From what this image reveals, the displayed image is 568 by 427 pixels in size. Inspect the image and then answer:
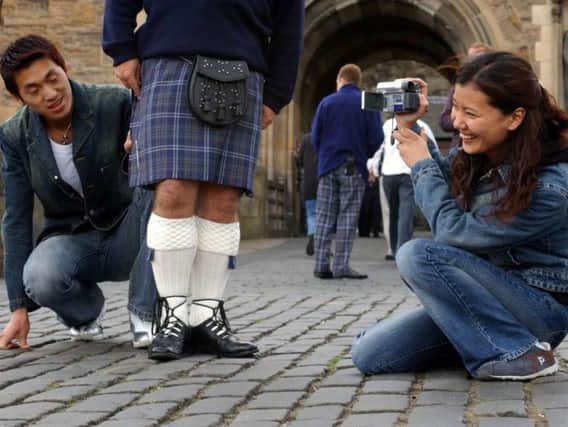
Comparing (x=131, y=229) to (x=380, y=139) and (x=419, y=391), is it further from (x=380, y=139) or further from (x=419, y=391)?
(x=380, y=139)

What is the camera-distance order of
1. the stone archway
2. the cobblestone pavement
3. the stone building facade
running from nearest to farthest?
1. the cobblestone pavement
2. the stone building facade
3. the stone archway

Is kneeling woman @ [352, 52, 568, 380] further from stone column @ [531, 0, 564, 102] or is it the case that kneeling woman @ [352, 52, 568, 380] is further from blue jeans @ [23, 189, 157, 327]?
stone column @ [531, 0, 564, 102]

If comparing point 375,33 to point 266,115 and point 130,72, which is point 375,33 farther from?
point 130,72

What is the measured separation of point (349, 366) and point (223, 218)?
0.70 m

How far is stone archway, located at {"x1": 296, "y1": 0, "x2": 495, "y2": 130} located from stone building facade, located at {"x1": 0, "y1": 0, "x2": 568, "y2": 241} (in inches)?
0.8

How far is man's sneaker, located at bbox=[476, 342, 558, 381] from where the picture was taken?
12.3ft

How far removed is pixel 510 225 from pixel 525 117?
32cm

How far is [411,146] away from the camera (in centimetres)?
396

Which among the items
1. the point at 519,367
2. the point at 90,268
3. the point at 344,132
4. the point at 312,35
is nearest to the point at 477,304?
the point at 519,367

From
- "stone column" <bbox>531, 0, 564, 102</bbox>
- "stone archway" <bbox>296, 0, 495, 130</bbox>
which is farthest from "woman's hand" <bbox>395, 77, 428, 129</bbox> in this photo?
"stone archway" <bbox>296, 0, 495, 130</bbox>

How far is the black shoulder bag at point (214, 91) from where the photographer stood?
171 inches

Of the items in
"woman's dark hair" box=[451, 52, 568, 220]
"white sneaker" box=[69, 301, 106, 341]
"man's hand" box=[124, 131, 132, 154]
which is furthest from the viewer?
"white sneaker" box=[69, 301, 106, 341]

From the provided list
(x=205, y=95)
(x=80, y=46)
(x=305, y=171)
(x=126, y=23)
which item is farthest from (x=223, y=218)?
(x=80, y=46)

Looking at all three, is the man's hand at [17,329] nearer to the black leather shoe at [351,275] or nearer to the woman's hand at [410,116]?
the woman's hand at [410,116]
